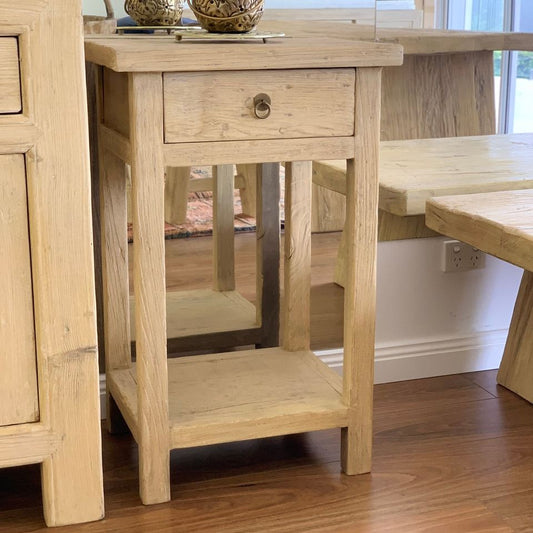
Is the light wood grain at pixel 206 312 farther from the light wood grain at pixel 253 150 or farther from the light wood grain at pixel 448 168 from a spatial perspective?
the light wood grain at pixel 253 150

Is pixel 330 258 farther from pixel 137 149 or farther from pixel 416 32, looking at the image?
pixel 137 149

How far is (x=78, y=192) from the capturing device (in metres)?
1.36

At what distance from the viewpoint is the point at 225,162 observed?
1.39 m

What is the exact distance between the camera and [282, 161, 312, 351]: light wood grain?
1785 millimetres

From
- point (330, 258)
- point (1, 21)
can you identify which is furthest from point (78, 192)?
point (330, 258)

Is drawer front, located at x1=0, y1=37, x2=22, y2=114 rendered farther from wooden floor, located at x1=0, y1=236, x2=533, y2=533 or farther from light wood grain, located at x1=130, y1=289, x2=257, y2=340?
light wood grain, located at x1=130, y1=289, x2=257, y2=340

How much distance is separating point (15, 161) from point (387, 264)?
936 millimetres

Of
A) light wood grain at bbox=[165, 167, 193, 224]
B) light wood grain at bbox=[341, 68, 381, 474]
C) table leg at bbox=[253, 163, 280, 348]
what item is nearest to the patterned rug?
light wood grain at bbox=[165, 167, 193, 224]

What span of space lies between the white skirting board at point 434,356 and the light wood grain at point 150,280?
0.59m

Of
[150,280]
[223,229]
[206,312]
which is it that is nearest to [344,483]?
[150,280]

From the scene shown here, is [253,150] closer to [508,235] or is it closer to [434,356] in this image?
[508,235]

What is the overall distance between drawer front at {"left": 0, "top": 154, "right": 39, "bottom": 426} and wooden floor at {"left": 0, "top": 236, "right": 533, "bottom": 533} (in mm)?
198

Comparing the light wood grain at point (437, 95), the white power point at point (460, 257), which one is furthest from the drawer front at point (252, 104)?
the light wood grain at point (437, 95)

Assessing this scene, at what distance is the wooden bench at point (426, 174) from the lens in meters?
1.88
